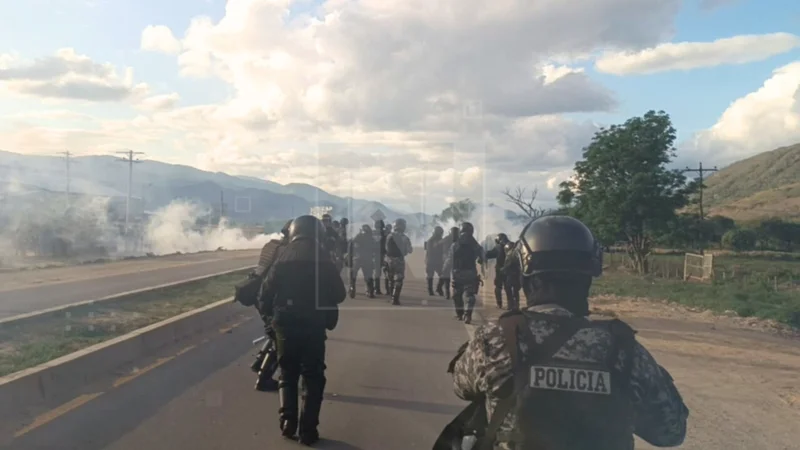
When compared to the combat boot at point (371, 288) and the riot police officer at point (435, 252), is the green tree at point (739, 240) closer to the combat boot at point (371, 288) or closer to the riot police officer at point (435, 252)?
the riot police officer at point (435, 252)

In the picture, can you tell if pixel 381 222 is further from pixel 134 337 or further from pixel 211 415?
pixel 211 415

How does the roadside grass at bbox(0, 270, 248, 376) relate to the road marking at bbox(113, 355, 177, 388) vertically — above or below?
above

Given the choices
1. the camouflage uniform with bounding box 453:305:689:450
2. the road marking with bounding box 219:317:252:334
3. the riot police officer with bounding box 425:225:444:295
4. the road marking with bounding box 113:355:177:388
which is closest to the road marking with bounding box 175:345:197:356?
the road marking with bounding box 113:355:177:388

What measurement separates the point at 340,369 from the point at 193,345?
3018mm

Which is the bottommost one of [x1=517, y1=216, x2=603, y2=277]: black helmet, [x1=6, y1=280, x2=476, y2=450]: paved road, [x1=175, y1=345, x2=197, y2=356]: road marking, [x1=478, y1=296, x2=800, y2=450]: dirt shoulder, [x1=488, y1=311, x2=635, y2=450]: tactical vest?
[x1=478, y1=296, x2=800, y2=450]: dirt shoulder

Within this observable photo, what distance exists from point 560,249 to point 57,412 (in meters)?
5.94

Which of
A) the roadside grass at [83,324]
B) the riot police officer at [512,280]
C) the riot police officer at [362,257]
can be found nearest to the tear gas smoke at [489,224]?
the riot police officer at [362,257]

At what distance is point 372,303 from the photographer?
18.4m

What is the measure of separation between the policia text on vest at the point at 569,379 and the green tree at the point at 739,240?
52.4 m

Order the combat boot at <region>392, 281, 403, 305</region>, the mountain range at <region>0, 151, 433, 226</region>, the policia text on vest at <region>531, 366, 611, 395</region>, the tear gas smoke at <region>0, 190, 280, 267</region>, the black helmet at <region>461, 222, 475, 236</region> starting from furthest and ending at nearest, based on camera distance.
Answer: the tear gas smoke at <region>0, 190, 280, 267</region> < the mountain range at <region>0, 151, 433, 226</region> < the combat boot at <region>392, 281, 403, 305</region> < the black helmet at <region>461, 222, 475, 236</region> < the policia text on vest at <region>531, 366, 611, 395</region>

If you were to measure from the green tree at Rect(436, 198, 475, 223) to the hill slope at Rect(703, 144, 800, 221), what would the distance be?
2217 inches

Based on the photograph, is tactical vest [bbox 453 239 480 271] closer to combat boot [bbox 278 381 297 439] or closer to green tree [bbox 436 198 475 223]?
green tree [bbox 436 198 475 223]

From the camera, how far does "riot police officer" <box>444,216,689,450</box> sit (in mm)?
2826

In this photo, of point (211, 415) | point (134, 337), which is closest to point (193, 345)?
point (134, 337)
